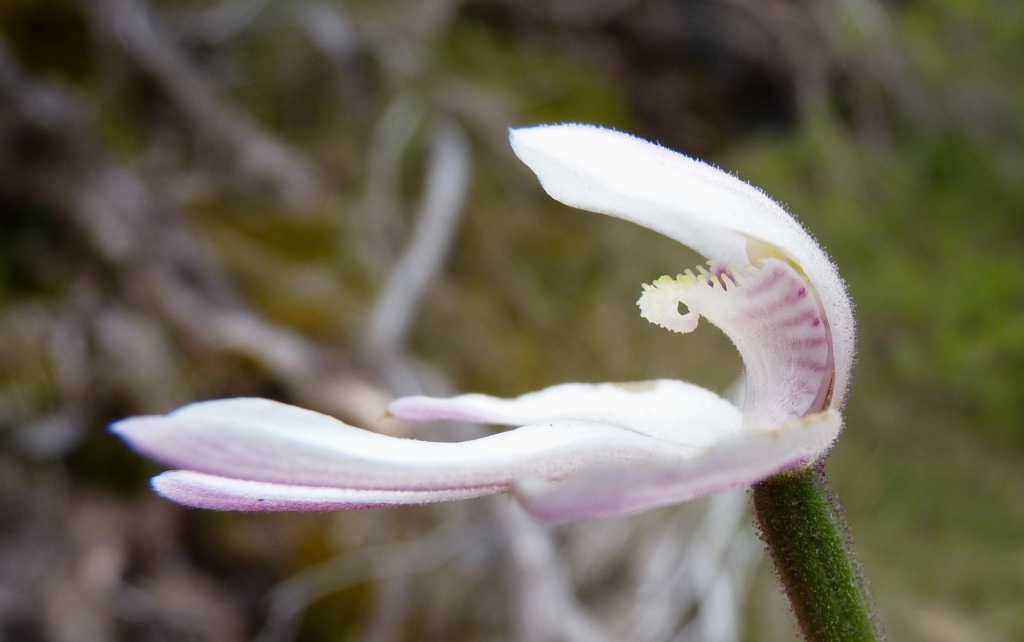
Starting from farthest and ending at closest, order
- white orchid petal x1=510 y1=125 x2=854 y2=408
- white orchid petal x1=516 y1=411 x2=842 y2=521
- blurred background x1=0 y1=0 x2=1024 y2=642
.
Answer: blurred background x1=0 y1=0 x2=1024 y2=642, white orchid petal x1=510 y1=125 x2=854 y2=408, white orchid petal x1=516 y1=411 x2=842 y2=521

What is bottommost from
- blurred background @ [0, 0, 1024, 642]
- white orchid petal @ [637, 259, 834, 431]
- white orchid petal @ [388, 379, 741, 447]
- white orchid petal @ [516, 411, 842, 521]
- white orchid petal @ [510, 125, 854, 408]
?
white orchid petal @ [516, 411, 842, 521]

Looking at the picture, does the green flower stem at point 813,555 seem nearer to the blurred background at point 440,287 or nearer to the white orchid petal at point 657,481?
the white orchid petal at point 657,481

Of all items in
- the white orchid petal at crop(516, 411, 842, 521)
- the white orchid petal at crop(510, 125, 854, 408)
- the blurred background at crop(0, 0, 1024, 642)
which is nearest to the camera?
the white orchid petal at crop(516, 411, 842, 521)

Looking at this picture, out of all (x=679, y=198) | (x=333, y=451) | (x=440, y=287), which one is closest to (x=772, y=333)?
(x=679, y=198)

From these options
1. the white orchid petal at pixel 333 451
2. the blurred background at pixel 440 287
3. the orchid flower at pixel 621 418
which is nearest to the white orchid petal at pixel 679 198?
the orchid flower at pixel 621 418

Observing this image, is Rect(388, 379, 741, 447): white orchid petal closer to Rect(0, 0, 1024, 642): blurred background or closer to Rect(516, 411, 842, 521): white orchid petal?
Rect(516, 411, 842, 521): white orchid petal

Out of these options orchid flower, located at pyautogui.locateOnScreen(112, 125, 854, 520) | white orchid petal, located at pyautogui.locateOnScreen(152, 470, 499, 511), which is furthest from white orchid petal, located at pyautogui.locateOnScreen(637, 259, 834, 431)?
white orchid petal, located at pyautogui.locateOnScreen(152, 470, 499, 511)

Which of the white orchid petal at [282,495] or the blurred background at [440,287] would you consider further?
the blurred background at [440,287]
